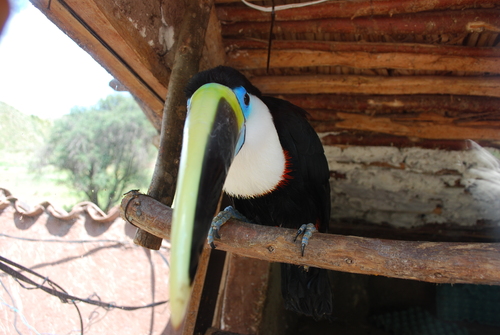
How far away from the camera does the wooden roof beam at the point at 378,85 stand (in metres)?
2.76

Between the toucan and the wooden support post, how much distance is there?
12.6 inches

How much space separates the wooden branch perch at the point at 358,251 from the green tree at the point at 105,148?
193 inches

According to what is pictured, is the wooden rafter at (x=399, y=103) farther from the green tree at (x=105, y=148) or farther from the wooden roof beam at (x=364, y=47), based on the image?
the green tree at (x=105, y=148)

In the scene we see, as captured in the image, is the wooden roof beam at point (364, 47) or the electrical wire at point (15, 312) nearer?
the wooden roof beam at point (364, 47)

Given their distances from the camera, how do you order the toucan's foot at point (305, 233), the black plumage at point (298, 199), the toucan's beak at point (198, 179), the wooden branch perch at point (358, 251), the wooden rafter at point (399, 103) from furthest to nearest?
the wooden rafter at point (399, 103), the black plumage at point (298, 199), the toucan's foot at point (305, 233), the wooden branch perch at point (358, 251), the toucan's beak at point (198, 179)

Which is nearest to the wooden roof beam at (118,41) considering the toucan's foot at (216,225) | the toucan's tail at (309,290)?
the toucan's foot at (216,225)

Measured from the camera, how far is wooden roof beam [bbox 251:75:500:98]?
276 centimetres

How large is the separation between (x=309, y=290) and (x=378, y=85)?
1836 mm

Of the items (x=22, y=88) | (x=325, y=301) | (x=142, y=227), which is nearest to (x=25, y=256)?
(x=22, y=88)

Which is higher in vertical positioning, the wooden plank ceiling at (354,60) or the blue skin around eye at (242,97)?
the wooden plank ceiling at (354,60)

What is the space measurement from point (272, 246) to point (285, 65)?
1.75 m

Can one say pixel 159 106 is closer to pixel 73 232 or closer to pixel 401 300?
pixel 73 232

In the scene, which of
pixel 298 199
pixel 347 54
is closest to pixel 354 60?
pixel 347 54

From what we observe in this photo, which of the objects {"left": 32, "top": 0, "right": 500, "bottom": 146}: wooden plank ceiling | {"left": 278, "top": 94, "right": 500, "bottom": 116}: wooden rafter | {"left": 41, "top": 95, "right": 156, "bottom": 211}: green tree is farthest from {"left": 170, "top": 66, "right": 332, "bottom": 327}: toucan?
{"left": 41, "top": 95, "right": 156, "bottom": 211}: green tree
